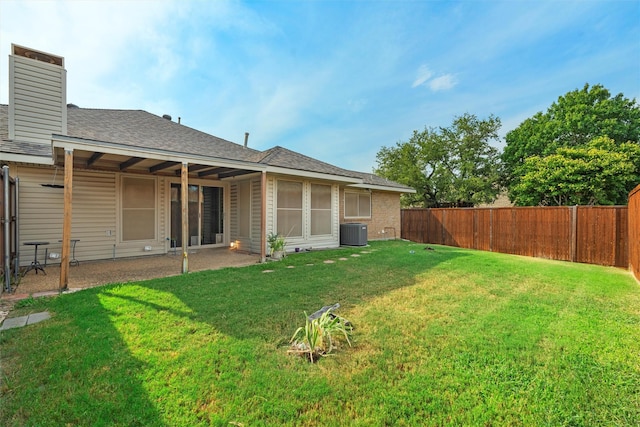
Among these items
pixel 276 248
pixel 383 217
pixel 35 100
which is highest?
pixel 35 100

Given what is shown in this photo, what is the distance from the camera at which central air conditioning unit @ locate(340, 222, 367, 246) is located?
436 inches

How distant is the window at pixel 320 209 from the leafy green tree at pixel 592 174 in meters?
13.4

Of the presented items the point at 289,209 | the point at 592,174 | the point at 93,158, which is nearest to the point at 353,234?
the point at 289,209

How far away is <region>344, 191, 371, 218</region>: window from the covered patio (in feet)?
16.8

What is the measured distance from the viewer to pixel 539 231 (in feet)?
34.2

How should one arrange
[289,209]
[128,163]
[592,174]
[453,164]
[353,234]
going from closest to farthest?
[128,163] < [289,209] < [353,234] < [592,174] < [453,164]

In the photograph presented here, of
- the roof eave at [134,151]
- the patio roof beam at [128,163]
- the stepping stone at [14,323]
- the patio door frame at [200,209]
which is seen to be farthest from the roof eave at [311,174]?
the stepping stone at [14,323]

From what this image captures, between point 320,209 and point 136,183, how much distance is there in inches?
233

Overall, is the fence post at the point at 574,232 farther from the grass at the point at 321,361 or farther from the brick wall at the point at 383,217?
the brick wall at the point at 383,217

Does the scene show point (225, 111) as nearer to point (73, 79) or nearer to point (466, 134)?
point (73, 79)

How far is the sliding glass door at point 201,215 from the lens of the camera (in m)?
9.02

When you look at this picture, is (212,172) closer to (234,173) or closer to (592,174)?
(234,173)

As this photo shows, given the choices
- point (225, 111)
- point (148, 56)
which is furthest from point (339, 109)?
point (148, 56)

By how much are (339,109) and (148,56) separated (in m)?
9.10
